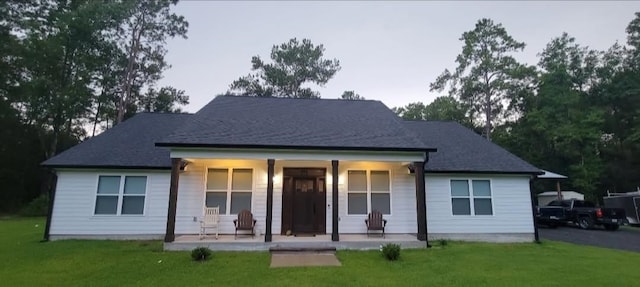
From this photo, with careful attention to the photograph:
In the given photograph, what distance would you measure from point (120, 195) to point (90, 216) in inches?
42.6

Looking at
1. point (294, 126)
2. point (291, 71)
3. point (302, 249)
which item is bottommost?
point (302, 249)

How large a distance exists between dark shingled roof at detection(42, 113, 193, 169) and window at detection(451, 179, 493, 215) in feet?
32.6

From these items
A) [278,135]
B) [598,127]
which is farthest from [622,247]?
[598,127]

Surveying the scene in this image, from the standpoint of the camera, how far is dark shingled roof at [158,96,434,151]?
9.81m

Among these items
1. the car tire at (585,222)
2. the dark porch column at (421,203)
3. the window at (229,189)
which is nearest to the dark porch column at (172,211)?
the window at (229,189)

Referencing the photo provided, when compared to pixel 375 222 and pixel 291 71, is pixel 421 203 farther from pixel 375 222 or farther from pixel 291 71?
pixel 291 71

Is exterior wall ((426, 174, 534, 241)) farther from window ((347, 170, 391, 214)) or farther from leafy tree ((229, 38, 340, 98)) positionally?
leafy tree ((229, 38, 340, 98))

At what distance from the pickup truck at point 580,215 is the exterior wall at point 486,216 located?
25.8ft

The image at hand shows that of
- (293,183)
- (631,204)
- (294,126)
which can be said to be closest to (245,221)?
(293,183)

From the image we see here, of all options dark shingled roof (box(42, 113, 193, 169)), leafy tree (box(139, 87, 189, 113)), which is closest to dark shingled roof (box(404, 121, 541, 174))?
dark shingled roof (box(42, 113, 193, 169))

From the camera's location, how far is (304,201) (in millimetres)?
11023

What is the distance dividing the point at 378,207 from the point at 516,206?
4922mm

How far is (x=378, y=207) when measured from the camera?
11359 mm

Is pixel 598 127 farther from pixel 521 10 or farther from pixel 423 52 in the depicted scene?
pixel 423 52
